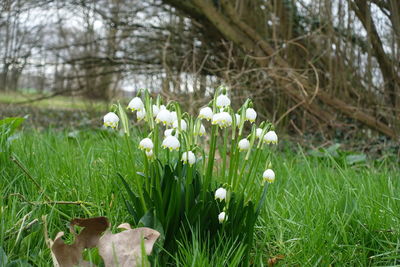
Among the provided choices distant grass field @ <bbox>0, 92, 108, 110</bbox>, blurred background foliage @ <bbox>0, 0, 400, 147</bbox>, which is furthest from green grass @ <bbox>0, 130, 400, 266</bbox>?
distant grass field @ <bbox>0, 92, 108, 110</bbox>

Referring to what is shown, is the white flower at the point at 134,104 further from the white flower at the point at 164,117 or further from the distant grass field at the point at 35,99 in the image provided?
the distant grass field at the point at 35,99

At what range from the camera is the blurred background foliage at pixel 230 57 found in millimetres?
4105

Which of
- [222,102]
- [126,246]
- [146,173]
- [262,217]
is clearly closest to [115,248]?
[126,246]

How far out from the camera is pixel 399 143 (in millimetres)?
3709

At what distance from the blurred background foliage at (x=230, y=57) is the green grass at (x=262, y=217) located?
2122 mm

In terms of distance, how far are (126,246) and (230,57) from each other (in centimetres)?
377

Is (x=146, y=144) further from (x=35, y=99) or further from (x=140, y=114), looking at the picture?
(x=35, y=99)

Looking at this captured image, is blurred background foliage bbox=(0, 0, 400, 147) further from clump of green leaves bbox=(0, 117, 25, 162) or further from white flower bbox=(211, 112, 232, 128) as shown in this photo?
white flower bbox=(211, 112, 232, 128)

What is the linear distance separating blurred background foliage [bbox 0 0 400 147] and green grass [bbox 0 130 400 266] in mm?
2122

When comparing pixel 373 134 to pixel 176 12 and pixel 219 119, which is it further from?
pixel 219 119

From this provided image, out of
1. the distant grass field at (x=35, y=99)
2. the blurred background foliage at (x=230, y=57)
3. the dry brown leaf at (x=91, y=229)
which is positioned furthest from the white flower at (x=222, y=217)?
the distant grass field at (x=35, y=99)

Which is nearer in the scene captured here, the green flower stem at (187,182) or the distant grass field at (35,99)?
the green flower stem at (187,182)

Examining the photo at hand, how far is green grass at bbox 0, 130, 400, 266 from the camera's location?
1335mm

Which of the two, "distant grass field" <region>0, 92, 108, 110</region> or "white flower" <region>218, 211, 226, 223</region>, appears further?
"distant grass field" <region>0, 92, 108, 110</region>
